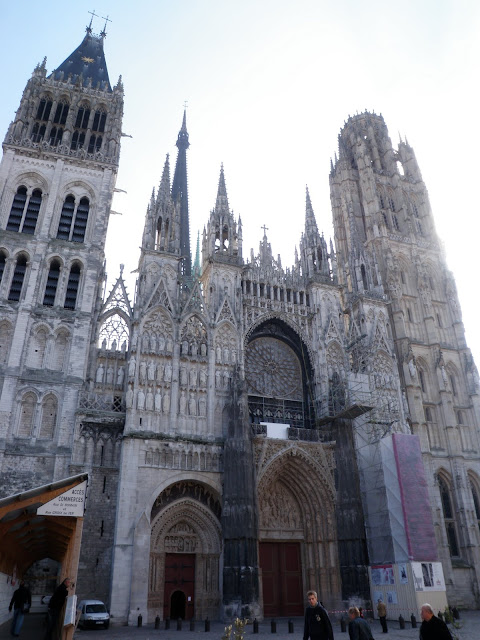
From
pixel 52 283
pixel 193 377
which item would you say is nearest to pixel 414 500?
pixel 193 377

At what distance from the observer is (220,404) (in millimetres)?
26781

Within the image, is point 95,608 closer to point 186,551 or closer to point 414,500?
point 186,551

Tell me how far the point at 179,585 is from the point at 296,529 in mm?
6667

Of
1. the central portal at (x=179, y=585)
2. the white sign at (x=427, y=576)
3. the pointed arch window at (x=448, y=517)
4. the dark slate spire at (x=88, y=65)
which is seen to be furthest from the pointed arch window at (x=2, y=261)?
the pointed arch window at (x=448, y=517)

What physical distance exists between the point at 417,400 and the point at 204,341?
48.2 ft

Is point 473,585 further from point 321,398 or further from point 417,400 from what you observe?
point 321,398

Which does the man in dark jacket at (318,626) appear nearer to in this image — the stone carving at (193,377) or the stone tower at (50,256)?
the stone tower at (50,256)

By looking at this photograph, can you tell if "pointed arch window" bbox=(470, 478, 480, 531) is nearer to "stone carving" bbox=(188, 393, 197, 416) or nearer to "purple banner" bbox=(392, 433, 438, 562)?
"purple banner" bbox=(392, 433, 438, 562)

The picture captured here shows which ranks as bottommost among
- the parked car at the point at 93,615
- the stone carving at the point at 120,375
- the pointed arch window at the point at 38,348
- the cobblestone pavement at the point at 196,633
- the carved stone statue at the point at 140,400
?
the cobblestone pavement at the point at 196,633

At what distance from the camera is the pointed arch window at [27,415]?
24.0 metres

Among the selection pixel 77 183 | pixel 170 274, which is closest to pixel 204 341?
pixel 170 274

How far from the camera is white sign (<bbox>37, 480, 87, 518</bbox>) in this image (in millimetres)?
11773

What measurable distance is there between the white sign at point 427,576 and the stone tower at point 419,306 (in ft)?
19.0

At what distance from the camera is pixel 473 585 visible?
2866 centimetres
